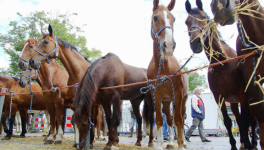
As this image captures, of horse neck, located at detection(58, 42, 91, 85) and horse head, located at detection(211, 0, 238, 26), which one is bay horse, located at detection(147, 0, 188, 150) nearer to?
horse head, located at detection(211, 0, 238, 26)

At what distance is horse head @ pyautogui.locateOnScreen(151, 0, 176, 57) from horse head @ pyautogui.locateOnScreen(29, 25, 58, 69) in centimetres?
319

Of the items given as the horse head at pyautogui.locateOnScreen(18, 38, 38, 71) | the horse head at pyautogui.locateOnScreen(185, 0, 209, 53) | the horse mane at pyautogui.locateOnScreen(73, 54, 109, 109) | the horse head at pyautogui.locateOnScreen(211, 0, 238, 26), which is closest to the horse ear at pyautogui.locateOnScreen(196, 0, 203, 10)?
the horse head at pyautogui.locateOnScreen(185, 0, 209, 53)

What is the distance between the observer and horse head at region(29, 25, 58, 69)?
5.68 m

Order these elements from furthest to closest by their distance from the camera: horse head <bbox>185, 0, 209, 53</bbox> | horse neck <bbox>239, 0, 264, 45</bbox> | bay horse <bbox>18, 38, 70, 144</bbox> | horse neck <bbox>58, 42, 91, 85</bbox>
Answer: bay horse <bbox>18, 38, 70, 144</bbox> < horse neck <bbox>58, 42, 91, 85</bbox> < horse head <bbox>185, 0, 209, 53</bbox> < horse neck <bbox>239, 0, 264, 45</bbox>

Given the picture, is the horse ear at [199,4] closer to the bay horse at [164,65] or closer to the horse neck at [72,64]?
the bay horse at [164,65]

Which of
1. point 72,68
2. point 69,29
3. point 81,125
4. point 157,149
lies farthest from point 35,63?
point 69,29

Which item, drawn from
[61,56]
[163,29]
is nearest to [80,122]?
[163,29]

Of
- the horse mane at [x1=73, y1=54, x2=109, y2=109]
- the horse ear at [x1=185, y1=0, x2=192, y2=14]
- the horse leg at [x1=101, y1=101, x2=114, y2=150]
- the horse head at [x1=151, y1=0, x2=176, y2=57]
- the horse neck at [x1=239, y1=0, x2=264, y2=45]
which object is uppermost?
the horse ear at [x1=185, y1=0, x2=192, y2=14]

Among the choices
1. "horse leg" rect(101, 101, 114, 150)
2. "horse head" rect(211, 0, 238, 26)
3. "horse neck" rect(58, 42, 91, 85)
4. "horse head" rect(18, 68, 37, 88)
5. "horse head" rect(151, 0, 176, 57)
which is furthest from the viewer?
"horse head" rect(18, 68, 37, 88)

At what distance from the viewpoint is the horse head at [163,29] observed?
351 centimetres

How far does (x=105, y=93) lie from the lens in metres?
4.73

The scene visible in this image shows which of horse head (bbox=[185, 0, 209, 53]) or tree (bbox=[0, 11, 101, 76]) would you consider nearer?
horse head (bbox=[185, 0, 209, 53])

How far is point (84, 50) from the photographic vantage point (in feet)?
82.9

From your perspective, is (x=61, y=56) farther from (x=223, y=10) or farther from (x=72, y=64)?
(x=223, y=10)
